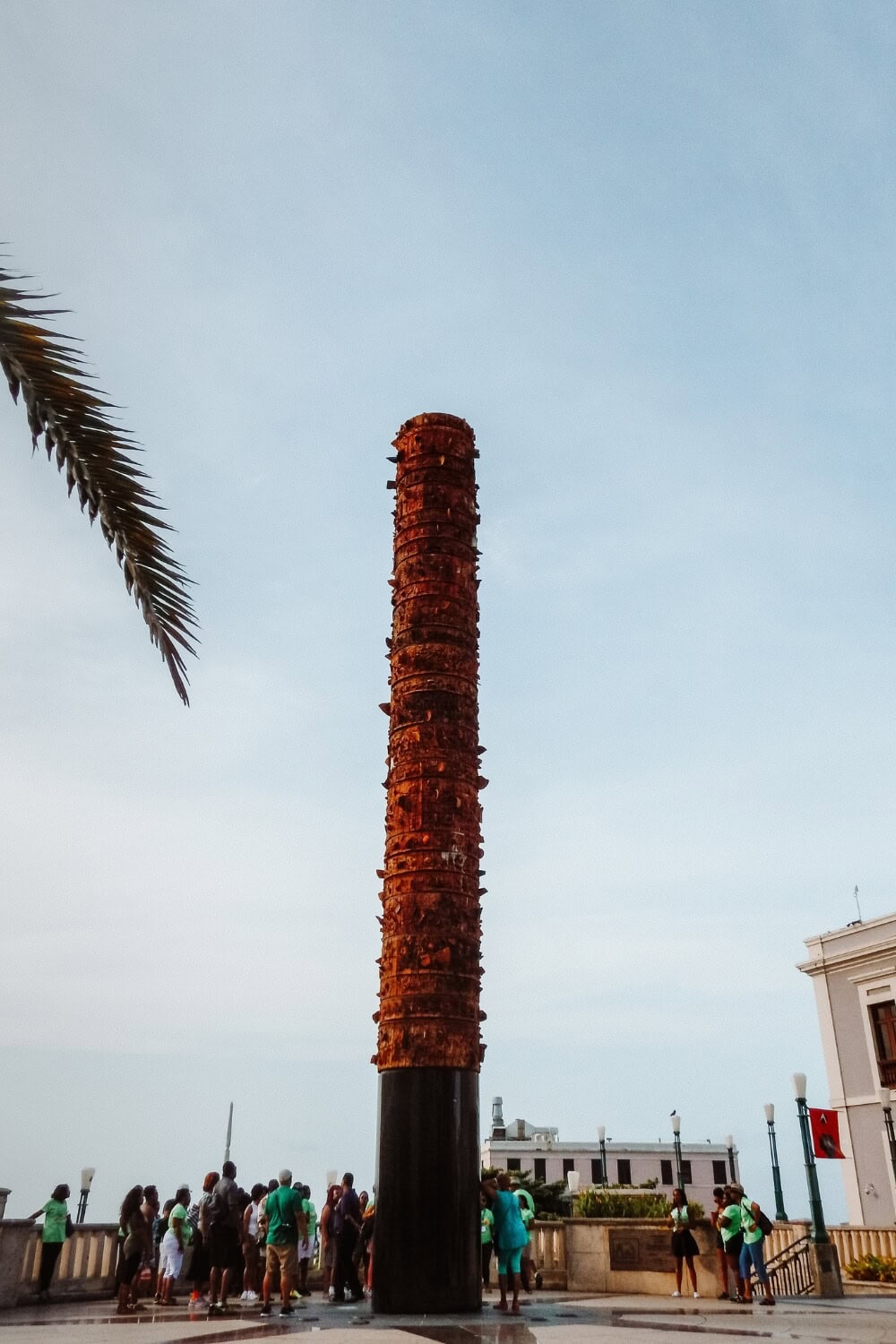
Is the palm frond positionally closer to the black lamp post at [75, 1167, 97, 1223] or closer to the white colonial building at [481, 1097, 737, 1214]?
the black lamp post at [75, 1167, 97, 1223]

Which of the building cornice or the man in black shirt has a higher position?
the building cornice

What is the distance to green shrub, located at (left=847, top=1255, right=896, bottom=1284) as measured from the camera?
18967 mm

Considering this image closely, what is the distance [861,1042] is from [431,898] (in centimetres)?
2367

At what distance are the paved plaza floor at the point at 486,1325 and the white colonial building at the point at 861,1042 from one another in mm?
18392

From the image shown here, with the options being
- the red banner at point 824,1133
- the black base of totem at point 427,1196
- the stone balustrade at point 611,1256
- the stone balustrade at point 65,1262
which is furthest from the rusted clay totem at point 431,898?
the red banner at point 824,1133

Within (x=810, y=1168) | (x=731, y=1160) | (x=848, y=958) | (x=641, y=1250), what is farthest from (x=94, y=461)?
(x=731, y=1160)

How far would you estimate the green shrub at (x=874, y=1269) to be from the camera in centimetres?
1897

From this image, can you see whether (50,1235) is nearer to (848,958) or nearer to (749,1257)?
(749,1257)

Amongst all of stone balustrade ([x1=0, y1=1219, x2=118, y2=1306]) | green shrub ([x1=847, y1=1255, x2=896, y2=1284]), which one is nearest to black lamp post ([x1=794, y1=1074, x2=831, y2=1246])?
green shrub ([x1=847, y1=1255, x2=896, y2=1284])

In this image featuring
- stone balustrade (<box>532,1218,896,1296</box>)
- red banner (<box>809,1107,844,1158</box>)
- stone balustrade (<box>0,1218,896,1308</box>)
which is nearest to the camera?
stone balustrade (<box>0,1218,896,1308</box>)

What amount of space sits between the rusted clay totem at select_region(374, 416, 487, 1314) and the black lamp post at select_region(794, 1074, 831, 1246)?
8.59 meters

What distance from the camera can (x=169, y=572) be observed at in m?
5.36

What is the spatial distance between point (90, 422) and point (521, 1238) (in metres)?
10.3

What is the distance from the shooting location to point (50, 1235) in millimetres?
12789
